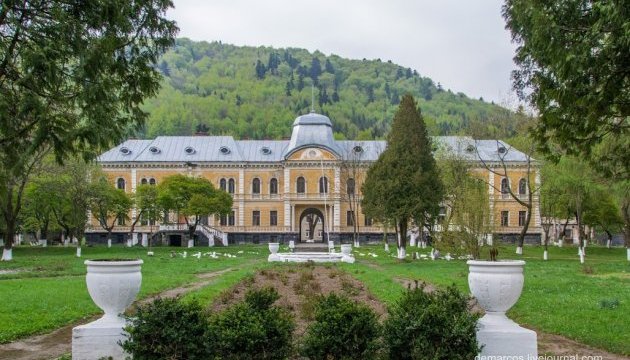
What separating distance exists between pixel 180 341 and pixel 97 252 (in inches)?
1419

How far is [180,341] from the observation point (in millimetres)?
6488

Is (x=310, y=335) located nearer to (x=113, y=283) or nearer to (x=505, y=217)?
(x=113, y=283)

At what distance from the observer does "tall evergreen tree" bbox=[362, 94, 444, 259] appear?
104 ft

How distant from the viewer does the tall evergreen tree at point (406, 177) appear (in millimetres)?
31656

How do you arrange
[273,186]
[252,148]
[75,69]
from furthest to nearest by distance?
[252,148] < [273,186] < [75,69]

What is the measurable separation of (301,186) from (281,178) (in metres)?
2.40

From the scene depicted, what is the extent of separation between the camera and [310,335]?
6.79 meters

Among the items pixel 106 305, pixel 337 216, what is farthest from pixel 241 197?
pixel 106 305

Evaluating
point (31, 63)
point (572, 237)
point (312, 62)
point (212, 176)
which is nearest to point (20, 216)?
point (212, 176)

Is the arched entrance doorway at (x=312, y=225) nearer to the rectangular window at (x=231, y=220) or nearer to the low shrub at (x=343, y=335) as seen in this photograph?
the rectangular window at (x=231, y=220)

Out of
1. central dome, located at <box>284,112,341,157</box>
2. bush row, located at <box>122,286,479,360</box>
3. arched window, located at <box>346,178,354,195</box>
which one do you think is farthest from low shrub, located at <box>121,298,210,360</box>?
central dome, located at <box>284,112,341,157</box>

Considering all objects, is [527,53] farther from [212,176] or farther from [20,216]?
[212,176]

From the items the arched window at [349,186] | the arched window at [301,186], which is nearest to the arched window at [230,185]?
the arched window at [301,186]

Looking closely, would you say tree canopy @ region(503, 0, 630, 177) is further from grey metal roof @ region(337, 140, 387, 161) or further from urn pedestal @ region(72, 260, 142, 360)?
grey metal roof @ region(337, 140, 387, 161)
